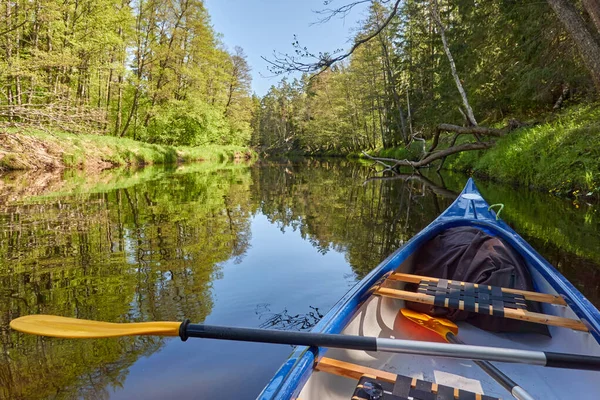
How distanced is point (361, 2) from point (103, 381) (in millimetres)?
6273

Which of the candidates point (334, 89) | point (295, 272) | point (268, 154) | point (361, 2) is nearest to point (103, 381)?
point (295, 272)

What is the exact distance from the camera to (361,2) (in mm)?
5773

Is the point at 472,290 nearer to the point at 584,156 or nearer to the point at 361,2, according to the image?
the point at 361,2

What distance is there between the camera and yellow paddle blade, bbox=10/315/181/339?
1551 millimetres

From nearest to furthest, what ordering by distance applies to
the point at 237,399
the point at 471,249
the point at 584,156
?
the point at 237,399 < the point at 471,249 < the point at 584,156

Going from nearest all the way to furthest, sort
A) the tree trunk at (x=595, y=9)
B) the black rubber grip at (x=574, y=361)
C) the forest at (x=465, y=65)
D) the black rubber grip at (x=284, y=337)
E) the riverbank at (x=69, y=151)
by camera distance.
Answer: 1. the black rubber grip at (x=574, y=361)
2. the black rubber grip at (x=284, y=337)
3. the tree trunk at (x=595, y=9)
4. the forest at (x=465, y=65)
5. the riverbank at (x=69, y=151)

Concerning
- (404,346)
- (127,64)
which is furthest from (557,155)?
(127,64)

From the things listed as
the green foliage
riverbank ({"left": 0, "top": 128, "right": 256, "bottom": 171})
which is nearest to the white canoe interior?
riverbank ({"left": 0, "top": 128, "right": 256, "bottom": 171})

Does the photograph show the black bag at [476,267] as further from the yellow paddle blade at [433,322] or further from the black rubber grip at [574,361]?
the black rubber grip at [574,361]

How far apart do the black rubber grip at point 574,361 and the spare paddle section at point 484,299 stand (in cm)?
64

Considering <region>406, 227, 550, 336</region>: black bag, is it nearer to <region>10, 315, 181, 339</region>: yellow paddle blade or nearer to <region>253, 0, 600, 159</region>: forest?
<region>10, 315, 181, 339</region>: yellow paddle blade

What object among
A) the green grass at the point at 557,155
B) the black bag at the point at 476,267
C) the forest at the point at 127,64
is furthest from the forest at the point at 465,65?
the forest at the point at 127,64

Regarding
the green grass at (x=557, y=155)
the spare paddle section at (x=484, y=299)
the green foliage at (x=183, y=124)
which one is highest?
the green foliage at (x=183, y=124)

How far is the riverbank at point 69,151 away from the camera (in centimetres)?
1097
